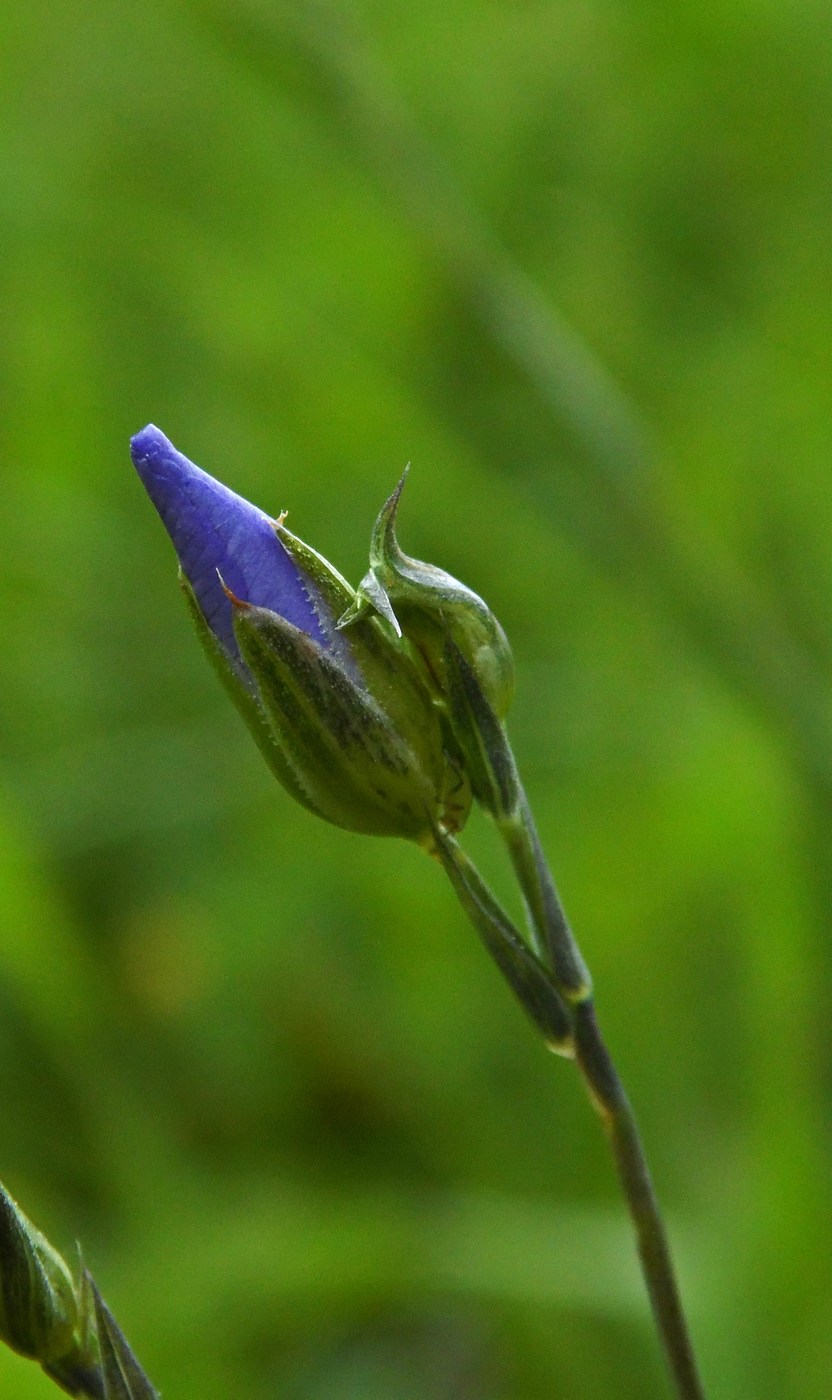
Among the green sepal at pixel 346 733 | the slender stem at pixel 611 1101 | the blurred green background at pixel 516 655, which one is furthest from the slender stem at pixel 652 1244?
the blurred green background at pixel 516 655

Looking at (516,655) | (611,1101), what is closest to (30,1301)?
(611,1101)

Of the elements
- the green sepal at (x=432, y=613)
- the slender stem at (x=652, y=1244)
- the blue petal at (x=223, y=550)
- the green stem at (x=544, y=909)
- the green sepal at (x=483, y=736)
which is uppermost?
the blue petal at (x=223, y=550)

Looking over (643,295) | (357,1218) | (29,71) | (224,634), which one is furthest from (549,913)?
(29,71)

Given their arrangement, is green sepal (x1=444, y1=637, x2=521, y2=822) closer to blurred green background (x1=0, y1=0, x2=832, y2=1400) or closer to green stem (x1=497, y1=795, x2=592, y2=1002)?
green stem (x1=497, y1=795, x2=592, y2=1002)

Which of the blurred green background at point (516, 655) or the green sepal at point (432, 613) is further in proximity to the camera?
the blurred green background at point (516, 655)

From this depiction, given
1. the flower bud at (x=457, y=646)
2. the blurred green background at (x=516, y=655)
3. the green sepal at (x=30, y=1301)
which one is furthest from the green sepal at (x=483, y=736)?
the blurred green background at (x=516, y=655)

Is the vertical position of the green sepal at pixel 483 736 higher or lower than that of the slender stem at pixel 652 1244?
higher

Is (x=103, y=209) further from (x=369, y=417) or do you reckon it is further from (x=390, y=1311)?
(x=390, y=1311)

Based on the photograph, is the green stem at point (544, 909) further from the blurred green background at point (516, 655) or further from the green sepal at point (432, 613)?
the blurred green background at point (516, 655)

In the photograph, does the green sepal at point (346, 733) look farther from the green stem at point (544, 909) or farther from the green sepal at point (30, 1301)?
the green sepal at point (30, 1301)
